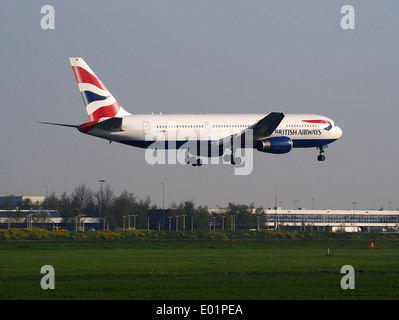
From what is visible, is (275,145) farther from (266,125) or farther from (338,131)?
(338,131)

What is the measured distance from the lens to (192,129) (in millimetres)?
83000

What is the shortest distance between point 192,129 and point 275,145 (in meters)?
8.58

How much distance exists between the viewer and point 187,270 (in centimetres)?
5334

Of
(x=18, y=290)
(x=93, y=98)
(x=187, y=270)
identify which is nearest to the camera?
(x=18, y=290)

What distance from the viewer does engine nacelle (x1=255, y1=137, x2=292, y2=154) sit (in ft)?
274

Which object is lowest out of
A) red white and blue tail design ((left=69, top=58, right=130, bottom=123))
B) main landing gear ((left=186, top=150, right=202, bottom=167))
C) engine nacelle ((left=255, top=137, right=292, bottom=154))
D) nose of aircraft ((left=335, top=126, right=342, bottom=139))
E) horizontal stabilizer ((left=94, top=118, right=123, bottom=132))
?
main landing gear ((left=186, top=150, right=202, bottom=167))

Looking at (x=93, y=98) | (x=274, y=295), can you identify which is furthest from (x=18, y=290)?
(x=93, y=98)

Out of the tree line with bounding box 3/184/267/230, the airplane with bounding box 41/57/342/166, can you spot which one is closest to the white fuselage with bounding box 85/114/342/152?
the airplane with bounding box 41/57/342/166

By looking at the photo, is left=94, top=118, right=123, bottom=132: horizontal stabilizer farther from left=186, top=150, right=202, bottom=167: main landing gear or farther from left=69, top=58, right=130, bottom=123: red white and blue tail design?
left=186, top=150, right=202, bottom=167: main landing gear

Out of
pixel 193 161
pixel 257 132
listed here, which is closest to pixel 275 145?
pixel 257 132

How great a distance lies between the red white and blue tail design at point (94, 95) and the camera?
82312mm

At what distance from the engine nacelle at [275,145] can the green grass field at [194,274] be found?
1076 cm
